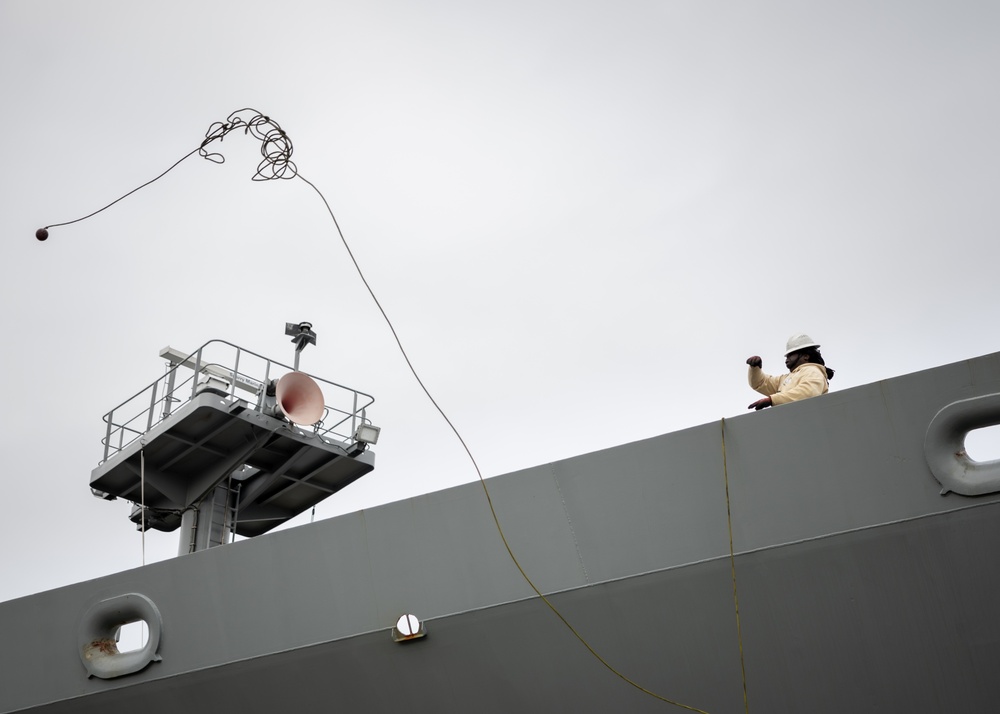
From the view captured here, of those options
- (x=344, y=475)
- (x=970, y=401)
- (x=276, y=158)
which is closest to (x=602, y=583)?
(x=970, y=401)

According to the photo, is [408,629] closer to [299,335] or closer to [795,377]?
[795,377]

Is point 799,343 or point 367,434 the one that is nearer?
point 799,343

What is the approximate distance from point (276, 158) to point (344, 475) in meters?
5.72

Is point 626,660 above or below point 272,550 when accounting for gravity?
below

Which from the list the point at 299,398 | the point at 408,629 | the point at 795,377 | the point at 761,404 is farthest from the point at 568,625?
the point at 299,398

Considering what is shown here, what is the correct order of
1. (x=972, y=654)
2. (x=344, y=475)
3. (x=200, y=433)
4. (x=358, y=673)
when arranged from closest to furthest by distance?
(x=972, y=654) < (x=358, y=673) < (x=200, y=433) < (x=344, y=475)

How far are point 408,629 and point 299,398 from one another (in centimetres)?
536

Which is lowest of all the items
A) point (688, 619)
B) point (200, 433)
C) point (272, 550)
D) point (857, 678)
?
point (857, 678)

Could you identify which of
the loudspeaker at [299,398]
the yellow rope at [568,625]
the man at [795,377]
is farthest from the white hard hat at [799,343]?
the loudspeaker at [299,398]

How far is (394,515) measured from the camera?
5855mm

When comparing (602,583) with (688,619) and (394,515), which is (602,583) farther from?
(394,515)

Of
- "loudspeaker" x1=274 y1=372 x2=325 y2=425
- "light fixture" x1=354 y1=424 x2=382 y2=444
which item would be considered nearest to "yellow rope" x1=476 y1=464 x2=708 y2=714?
"loudspeaker" x1=274 y1=372 x2=325 y2=425

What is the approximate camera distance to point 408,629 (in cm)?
564

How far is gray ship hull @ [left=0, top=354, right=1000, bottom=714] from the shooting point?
189 inches
